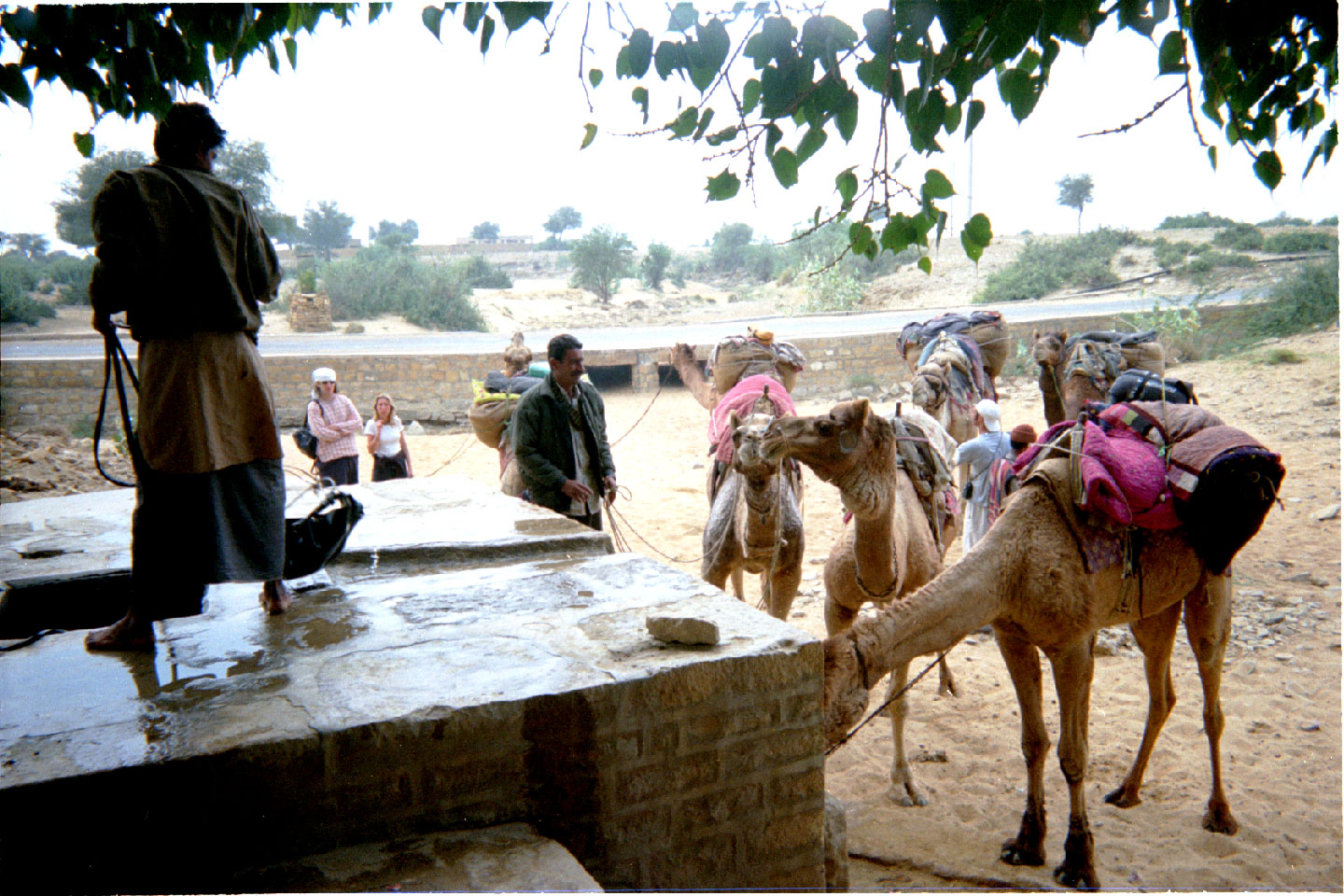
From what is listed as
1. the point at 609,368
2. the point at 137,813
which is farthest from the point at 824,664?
the point at 609,368

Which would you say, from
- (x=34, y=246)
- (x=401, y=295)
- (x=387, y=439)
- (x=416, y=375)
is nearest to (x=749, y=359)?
(x=387, y=439)

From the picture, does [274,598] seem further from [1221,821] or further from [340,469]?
[340,469]

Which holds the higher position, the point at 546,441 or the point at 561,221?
the point at 561,221

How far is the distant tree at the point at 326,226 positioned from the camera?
4528 centimetres

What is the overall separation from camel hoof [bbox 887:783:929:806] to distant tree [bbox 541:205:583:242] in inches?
2405

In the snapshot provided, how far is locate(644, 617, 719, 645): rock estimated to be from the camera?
2719mm

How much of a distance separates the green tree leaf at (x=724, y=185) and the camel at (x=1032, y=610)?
2.98ft

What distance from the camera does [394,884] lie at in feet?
6.82

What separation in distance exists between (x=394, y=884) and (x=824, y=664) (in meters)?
1.47

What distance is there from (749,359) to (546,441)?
5.78 feet

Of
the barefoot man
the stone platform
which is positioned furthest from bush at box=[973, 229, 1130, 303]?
the barefoot man

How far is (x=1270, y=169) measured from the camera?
104 inches

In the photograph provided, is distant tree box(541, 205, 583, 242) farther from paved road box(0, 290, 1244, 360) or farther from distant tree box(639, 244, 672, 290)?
paved road box(0, 290, 1244, 360)

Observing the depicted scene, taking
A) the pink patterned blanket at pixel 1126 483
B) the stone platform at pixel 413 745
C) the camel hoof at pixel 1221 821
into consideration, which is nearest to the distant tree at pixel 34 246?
the stone platform at pixel 413 745
